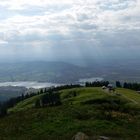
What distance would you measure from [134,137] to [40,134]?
11.4 meters

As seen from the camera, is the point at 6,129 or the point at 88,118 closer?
the point at 6,129

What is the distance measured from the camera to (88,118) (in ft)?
176

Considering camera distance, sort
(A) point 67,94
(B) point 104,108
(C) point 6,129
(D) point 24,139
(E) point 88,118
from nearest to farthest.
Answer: (D) point 24,139
(C) point 6,129
(E) point 88,118
(B) point 104,108
(A) point 67,94

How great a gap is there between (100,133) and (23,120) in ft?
55.5

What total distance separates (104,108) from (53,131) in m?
24.9

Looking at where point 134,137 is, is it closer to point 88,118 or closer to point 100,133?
point 100,133

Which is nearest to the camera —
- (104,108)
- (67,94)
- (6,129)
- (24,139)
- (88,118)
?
(24,139)

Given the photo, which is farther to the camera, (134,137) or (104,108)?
(104,108)

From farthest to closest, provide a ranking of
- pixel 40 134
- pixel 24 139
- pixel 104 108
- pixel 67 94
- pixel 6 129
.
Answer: pixel 67 94, pixel 104 108, pixel 6 129, pixel 40 134, pixel 24 139

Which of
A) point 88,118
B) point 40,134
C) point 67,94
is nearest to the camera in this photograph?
point 40,134

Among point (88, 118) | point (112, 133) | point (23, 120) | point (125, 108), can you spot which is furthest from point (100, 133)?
point (125, 108)

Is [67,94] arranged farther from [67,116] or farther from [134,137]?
[134,137]

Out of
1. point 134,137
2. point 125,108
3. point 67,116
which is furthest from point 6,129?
point 125,108

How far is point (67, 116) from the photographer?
177 ft
